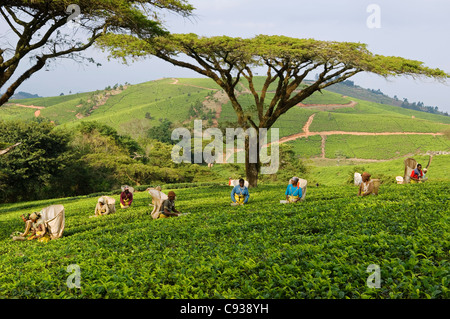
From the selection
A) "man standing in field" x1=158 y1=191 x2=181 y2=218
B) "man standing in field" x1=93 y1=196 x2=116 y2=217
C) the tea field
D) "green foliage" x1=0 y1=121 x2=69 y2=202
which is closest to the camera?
the tea field

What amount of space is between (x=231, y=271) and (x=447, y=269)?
3464 millimetres

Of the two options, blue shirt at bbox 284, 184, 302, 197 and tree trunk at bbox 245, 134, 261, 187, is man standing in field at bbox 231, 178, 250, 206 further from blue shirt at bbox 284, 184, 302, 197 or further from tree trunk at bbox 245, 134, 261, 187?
tree trunk at bbox 245, 134, 261, 187

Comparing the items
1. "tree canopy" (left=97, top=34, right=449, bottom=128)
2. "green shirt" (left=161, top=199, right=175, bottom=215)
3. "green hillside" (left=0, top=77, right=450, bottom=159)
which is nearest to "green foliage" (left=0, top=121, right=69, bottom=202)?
"tree canopy" (left=97, top=34, right=449, bottom=128)

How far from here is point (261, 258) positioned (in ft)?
23.6

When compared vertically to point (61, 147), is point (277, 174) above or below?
below

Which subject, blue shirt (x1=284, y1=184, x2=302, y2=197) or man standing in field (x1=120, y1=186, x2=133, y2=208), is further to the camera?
man standing in field (x1=120, y1=186, x2=133, y2=208)

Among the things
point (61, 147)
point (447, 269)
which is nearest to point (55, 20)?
point (447, 269)

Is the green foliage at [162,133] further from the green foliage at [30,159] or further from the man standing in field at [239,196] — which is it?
the man standing in field at [239,196]

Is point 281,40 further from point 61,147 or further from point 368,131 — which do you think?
point 368,131

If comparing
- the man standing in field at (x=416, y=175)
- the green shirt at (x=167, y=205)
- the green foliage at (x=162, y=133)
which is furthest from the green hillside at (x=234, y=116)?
the green shirt at (x=167, y=205)

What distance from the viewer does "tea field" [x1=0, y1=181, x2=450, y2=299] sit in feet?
18.5

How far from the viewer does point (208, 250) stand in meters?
8.45

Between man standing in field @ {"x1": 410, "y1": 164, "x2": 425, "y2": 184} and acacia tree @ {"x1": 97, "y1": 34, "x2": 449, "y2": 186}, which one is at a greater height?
acacia tree @ {"x1": 97, "y1": 34, "x2": 449, "y2": 186}

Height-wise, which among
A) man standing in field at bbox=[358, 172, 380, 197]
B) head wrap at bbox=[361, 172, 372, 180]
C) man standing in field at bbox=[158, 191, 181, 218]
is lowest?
man standing in field at bbox=[158, 191, 181, 218]
